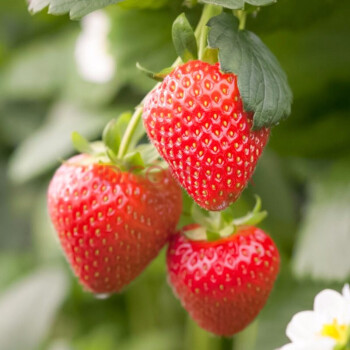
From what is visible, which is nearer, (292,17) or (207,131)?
(207,131)

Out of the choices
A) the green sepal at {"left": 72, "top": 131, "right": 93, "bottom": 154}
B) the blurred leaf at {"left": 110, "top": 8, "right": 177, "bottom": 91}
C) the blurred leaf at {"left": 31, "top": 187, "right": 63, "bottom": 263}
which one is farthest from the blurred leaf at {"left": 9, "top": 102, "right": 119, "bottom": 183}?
the green sepal at {"left": 72, "top": 131, "right": 93, "bottom": 154}

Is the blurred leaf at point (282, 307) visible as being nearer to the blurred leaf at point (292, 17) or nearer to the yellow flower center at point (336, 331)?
the blurred leaf at point (292, 17)

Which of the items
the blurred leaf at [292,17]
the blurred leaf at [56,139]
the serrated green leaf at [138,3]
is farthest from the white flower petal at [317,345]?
the blurred leaf at [56,139]

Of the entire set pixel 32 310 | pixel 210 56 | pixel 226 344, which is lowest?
pixel 226 344


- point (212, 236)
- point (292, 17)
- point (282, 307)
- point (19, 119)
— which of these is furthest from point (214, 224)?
point (19, 119)

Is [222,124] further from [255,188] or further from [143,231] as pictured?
[255,188]

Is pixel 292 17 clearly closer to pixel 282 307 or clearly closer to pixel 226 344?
pixel 282 307

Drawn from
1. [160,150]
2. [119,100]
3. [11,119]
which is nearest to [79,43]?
[119,100]
